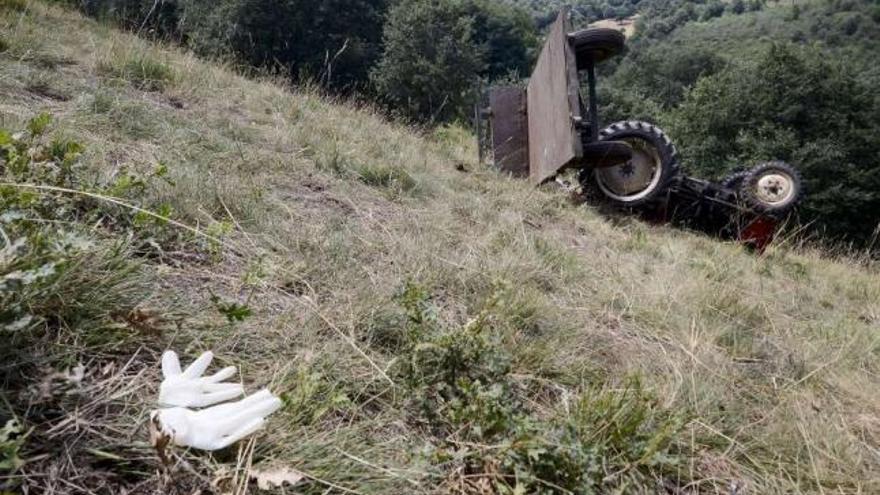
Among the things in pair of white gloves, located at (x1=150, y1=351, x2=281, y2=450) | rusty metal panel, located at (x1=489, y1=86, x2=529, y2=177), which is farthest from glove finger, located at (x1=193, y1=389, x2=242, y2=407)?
rusty metal panel, located at (x1=489, y1=86, x2=529, y2=177)

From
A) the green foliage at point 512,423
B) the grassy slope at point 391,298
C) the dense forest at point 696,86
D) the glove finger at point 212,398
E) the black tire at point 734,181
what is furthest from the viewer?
the dense forest at point 696,86

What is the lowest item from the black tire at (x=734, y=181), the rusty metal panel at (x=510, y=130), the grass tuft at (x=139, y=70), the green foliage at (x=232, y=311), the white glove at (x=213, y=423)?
the white glove at (x=213, y=423)

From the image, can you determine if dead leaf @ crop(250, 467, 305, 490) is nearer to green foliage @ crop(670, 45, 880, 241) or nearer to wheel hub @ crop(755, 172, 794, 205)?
wheel hub @ crop(755, 172, 794, 205)

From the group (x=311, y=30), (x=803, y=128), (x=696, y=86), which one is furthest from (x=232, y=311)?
(x=696, y=86)

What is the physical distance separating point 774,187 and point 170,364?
6.91m

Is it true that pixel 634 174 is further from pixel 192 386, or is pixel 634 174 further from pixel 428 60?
pixel 428 60

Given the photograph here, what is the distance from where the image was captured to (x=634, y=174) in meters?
6.03

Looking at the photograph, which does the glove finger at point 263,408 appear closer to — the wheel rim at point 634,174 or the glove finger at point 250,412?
the glove finger at point 250,412

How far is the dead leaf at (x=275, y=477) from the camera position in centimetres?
107

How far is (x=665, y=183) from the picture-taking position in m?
5.75

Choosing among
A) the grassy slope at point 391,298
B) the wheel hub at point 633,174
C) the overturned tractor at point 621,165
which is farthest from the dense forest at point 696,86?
the grassy slope at point 391,298

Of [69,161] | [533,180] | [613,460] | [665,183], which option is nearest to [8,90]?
[69,161]

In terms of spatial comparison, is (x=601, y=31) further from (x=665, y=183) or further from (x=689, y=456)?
(x=689, y=456)

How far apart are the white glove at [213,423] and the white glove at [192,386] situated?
2 cm
